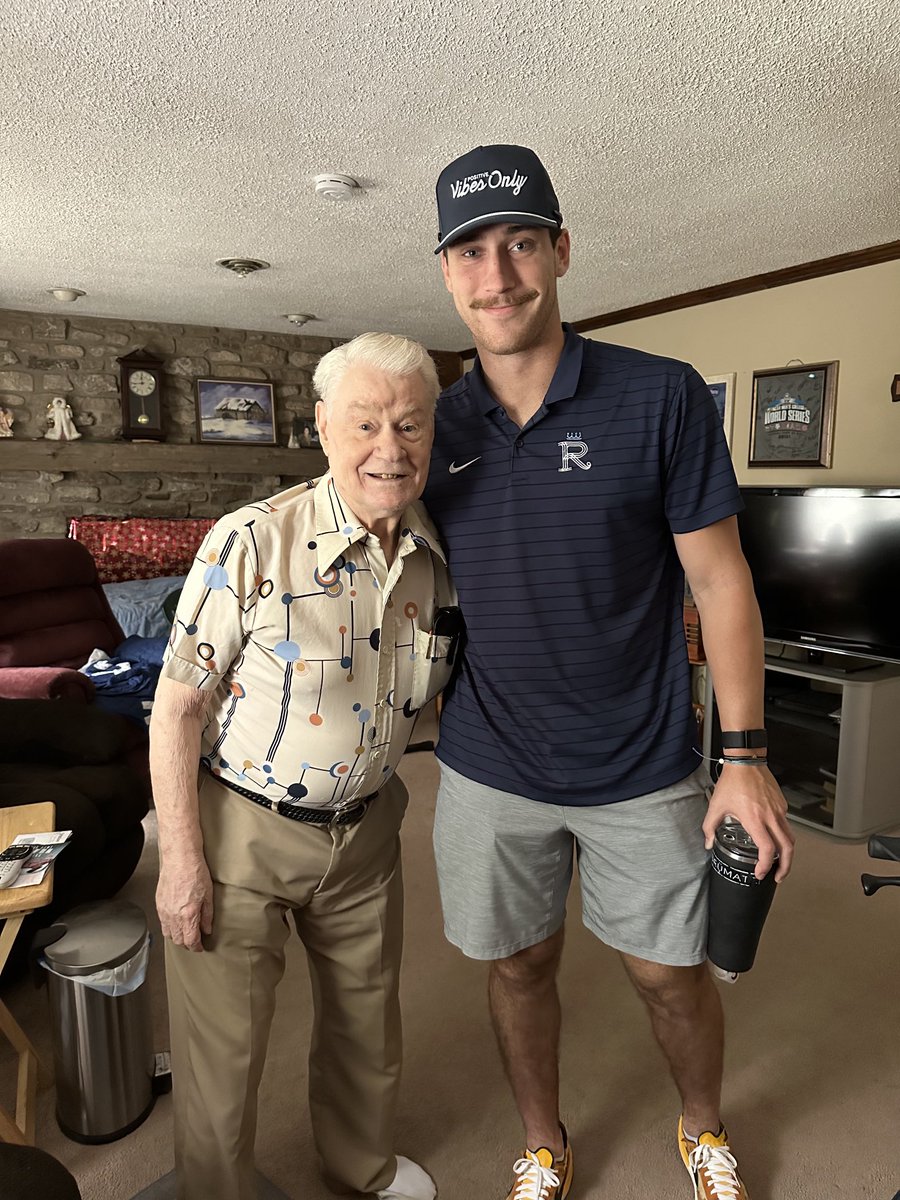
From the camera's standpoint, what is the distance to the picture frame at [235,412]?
218 inches

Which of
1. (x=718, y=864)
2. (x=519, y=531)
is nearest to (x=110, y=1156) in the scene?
(x=718, y=864)

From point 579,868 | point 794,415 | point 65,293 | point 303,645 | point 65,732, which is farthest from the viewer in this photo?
point 65,293

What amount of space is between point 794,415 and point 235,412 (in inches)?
138

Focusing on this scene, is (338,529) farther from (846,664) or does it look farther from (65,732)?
(846,664)

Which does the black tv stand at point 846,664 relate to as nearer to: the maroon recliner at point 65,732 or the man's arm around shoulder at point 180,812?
the maroon recliner at point 65,732

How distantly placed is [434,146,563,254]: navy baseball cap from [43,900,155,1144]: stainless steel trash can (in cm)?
149

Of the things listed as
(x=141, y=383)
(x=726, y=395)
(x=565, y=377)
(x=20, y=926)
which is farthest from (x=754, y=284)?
(x=20, y=926)

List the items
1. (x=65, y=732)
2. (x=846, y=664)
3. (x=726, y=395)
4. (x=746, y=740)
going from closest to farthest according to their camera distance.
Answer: (x=746, y=740)
(x=65, y=732)
(x=846, y=664)
(x=726, y=395)

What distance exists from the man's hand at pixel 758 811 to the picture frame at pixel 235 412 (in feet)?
16.1

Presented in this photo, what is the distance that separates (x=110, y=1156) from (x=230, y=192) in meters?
2.75

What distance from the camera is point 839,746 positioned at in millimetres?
3191

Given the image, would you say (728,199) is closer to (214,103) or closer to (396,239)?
(396,239)

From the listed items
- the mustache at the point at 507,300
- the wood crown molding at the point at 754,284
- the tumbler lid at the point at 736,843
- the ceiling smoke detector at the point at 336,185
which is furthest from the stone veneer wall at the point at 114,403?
the tumbler lid at the point at 736,843

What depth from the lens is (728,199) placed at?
289 cm
